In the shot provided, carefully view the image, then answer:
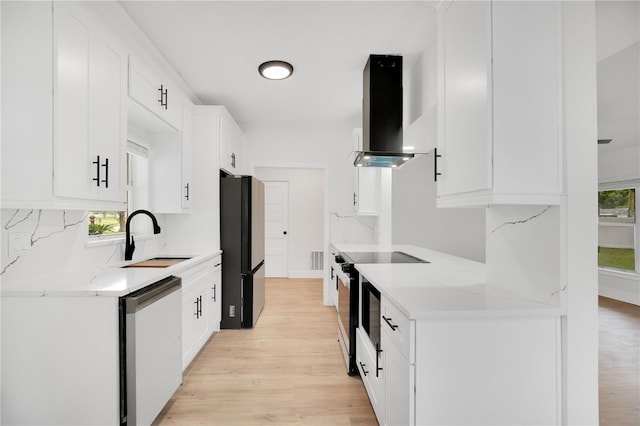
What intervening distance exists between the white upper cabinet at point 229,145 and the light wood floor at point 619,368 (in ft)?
12.3

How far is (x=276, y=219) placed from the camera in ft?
21.7

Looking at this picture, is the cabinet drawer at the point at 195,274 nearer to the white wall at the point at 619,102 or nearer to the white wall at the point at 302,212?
the white wall at the point at 619,102

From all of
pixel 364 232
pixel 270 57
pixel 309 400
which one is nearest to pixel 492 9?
pixel 270 57

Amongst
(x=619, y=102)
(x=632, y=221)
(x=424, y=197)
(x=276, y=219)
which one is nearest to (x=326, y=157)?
(x=424, y=197)

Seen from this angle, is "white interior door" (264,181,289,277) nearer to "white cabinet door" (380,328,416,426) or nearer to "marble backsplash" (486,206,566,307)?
"white cabinet door" (380,328,416,426)

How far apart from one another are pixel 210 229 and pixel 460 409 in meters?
2.85

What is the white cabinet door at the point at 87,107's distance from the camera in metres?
1.51

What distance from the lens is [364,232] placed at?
4582 mm

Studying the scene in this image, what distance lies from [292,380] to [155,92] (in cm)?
249

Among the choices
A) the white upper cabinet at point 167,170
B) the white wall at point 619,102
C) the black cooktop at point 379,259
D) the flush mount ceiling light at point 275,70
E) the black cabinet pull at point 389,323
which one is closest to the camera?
the black cabinet pull at point 389,323

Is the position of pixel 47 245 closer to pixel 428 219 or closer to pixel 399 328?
pixel 399 328

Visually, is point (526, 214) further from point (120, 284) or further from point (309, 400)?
point (120, 284)

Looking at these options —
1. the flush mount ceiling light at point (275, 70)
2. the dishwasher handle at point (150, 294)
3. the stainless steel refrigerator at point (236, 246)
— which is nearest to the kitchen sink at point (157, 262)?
the dishwasher handle at point (150, 294)

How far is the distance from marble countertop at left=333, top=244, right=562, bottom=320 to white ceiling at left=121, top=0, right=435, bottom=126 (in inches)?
67.6
